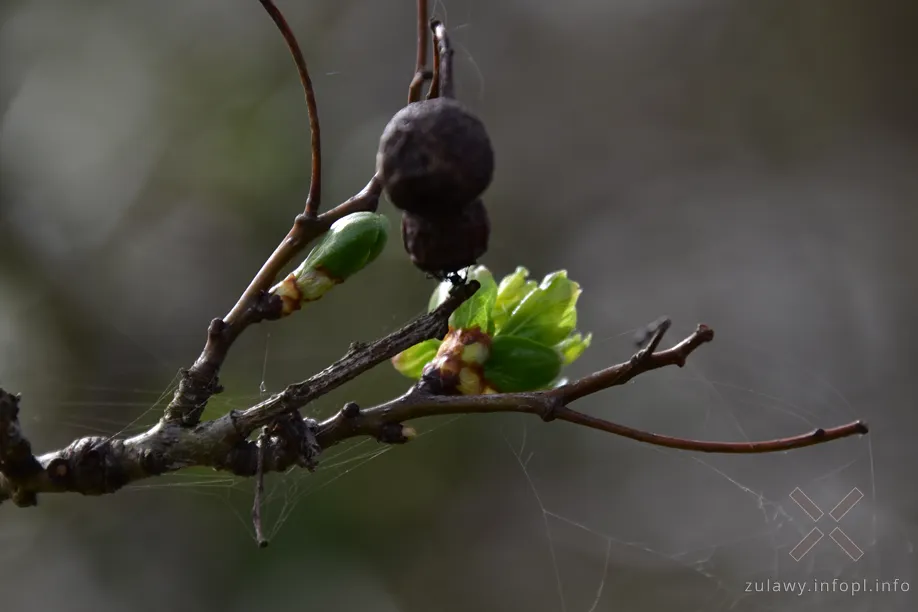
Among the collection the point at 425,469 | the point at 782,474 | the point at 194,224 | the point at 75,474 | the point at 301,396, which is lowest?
the point at 782,474

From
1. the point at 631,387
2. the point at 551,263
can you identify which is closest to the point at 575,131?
the point at 551,263

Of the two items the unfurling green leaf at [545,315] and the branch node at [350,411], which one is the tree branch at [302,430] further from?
the unfurling green leaf at [545,315]

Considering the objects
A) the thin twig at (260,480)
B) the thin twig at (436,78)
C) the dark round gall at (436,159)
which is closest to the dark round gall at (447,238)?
the dark round gall at (436,159)

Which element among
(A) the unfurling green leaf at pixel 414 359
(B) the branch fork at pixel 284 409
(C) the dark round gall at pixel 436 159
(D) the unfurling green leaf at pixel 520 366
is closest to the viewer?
(C) the dark round gall at pixel 436 159

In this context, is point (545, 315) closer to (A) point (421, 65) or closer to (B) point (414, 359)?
(B) point (414, 359)

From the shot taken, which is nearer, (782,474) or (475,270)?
(475,270)

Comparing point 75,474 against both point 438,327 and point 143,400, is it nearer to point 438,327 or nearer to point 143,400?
point 438,327
